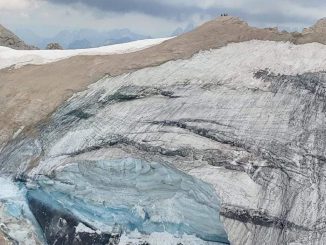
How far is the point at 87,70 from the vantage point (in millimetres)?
22406

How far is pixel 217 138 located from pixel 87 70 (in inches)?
305

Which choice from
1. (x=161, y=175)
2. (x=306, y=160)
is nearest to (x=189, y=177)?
(x=161, y=175)

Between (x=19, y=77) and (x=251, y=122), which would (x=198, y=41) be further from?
(x=19, y=77)

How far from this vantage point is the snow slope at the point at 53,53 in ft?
79.7

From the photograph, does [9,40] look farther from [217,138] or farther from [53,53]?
[217,138]

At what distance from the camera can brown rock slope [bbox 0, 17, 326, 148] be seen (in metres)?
20.5

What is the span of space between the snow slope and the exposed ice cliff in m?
3.73

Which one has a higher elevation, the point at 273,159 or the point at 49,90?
the point at 49,90

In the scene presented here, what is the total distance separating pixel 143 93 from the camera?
19.4 meters

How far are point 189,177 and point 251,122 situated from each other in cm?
254

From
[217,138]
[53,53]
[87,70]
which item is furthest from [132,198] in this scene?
[53,53]

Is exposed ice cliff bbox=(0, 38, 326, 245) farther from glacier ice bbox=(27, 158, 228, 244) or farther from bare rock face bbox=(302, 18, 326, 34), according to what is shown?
bare rock face bbox=(302, 18, 326, 34)

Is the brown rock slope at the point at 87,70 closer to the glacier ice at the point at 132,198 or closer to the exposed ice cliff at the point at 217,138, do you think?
the exposed ice cliff at the point at 217,138

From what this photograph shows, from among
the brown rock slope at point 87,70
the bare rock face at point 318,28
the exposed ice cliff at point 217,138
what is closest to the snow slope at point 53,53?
the brown rock slope at point 87,70
